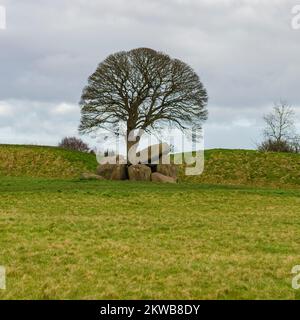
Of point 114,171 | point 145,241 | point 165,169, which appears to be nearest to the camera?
point 145,241

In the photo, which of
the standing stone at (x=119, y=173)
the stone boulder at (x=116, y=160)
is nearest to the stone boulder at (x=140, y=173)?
the standing stone at (x=119, y=173)

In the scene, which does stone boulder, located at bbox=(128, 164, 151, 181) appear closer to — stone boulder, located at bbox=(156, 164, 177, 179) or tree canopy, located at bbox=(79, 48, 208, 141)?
stone boulder, located at bbox=(156, 164, 177, 179)

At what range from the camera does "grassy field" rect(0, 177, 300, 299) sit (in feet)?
31.8

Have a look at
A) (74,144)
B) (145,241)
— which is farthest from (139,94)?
(74,144)

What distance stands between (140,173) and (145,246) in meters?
24.9

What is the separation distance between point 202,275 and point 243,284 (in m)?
1.04

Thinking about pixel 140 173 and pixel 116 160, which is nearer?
pixel 140 173

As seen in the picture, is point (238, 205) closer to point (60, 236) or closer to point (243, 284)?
point (60, 236)

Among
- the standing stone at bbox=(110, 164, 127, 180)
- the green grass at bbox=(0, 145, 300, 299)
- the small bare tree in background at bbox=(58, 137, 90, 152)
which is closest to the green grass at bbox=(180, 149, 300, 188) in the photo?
the standing stone at bbox=(110, 164, 127, 180)

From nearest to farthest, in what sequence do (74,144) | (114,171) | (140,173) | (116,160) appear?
(140,173)
(114,171)
(116,160)
(74,144)

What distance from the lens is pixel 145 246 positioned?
14234 millimetres

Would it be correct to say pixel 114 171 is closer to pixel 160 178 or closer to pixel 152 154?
pixel 152 154

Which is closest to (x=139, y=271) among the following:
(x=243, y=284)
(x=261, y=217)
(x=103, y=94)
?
(x=243, y=284)

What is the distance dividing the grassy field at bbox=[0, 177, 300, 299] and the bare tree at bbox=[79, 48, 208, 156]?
65.1 feet
